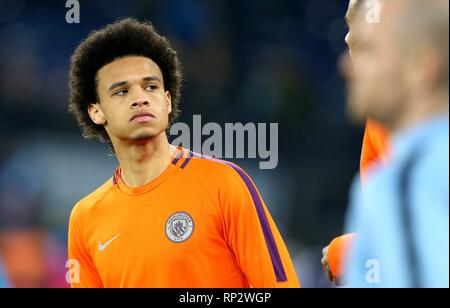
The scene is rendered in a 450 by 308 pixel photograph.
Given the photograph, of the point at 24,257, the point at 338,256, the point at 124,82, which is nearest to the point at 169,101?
the point at 124,82

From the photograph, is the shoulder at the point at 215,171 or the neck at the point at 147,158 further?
the neck at the point at 147,158

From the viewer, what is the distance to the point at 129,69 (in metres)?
3.39

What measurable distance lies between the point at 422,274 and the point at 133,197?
219cm

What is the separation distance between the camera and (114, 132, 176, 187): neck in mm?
3373

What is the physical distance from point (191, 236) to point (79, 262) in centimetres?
66

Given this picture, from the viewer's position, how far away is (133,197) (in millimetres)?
3375

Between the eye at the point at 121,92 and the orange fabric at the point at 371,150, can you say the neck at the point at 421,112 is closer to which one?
the orange fabric at the point at 371,150

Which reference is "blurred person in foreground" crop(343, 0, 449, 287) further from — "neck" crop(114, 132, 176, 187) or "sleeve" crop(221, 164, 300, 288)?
"neck" crop(114, 132, 176, 187)

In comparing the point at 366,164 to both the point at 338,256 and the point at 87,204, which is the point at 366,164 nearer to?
the point at 338,256

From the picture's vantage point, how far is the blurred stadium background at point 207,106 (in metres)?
4.08

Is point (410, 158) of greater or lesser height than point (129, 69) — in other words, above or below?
below

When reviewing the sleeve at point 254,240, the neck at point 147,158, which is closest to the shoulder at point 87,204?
the neck at point 147,158
